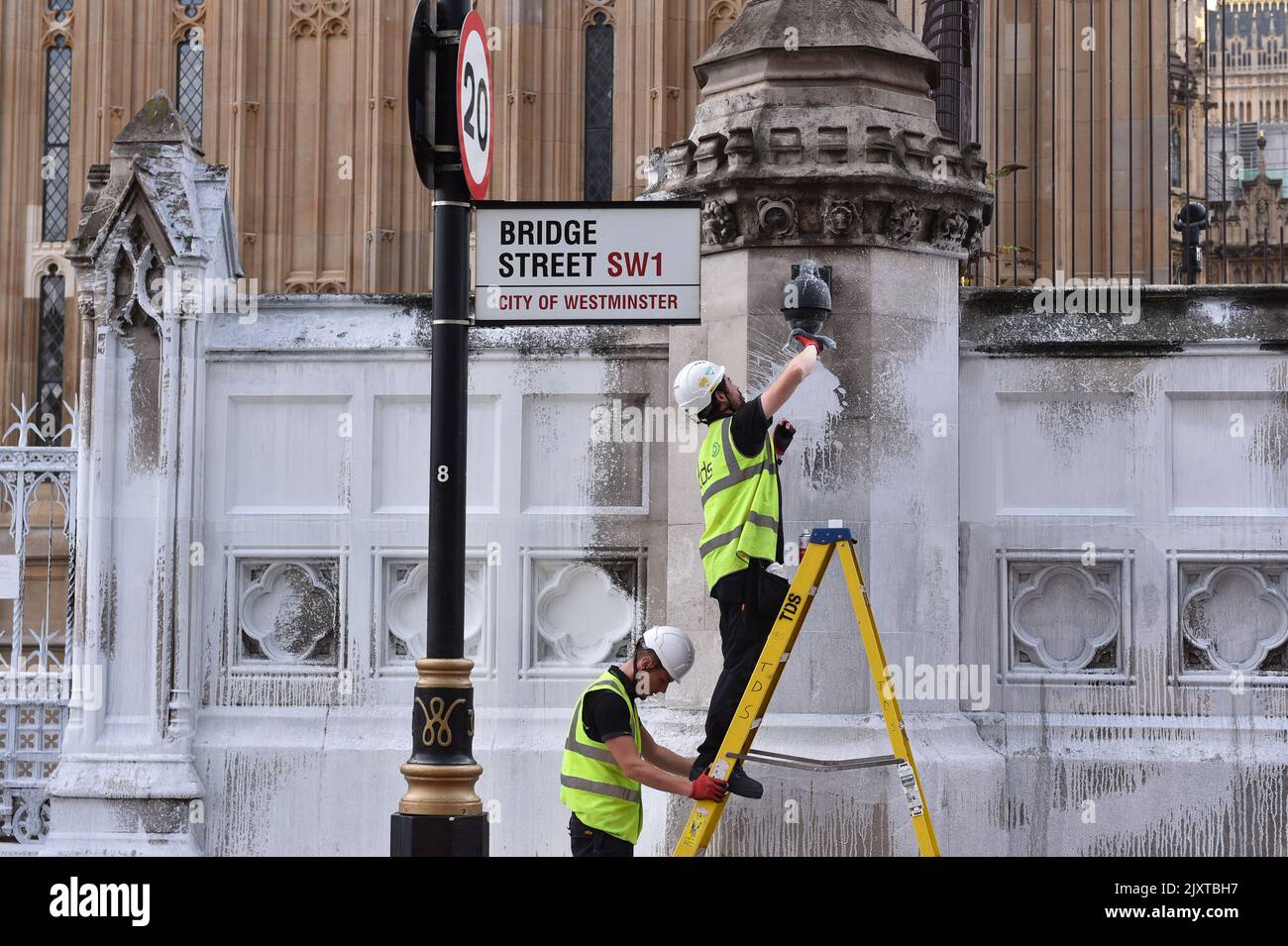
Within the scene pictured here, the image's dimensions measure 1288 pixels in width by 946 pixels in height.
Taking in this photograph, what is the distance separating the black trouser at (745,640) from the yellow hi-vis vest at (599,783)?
552 millimetres

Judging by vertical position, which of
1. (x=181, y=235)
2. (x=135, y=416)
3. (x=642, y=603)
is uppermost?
(x=181, y=235)

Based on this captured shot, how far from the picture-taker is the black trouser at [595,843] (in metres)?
6.55

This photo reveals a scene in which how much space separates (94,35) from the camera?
80.3 ft

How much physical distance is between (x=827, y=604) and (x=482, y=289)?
A: 1934mm

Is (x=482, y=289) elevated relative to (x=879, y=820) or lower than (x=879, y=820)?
elevated

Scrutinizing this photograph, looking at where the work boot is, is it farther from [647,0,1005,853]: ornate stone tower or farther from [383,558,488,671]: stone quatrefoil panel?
[383,558,488,671]: stone quatrefoil panel

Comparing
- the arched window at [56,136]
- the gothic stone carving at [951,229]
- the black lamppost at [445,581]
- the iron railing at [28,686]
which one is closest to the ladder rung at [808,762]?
the black lamppost at [445,581]

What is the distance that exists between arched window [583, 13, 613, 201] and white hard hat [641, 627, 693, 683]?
17.1 metres

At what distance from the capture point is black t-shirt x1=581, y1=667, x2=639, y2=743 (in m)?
6.43

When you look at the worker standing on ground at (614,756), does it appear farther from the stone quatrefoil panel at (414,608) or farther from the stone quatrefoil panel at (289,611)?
the stone quatrefoil panel at (289,611)

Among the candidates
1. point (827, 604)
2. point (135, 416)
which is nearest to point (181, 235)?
point (135, 416)
